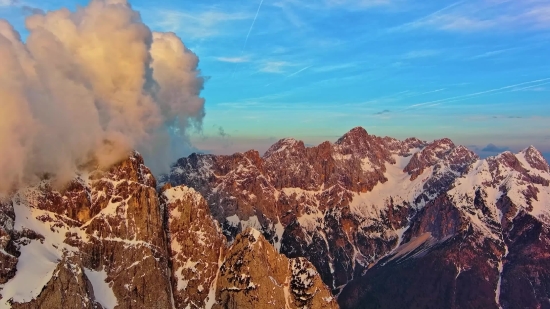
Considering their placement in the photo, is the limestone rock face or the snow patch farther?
the snow patch

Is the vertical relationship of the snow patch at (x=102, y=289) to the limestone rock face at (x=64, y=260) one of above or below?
below

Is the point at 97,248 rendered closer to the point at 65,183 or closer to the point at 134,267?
the point at 134,267

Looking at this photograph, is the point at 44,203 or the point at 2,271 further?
the point at 44,203

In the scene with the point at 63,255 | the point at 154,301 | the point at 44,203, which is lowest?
the point at 154,301

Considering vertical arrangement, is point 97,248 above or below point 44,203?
below

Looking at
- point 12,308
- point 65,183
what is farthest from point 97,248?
point 12,308

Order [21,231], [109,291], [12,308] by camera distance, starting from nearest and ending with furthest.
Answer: [12,308]
[21,231]
[109,291]

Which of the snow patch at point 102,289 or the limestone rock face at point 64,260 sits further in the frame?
the snow patch at point 102,289

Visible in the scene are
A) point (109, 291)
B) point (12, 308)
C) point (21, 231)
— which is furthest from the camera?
point (109, 291)

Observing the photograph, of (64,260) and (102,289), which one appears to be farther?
(102,289)

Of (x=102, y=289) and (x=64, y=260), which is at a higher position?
(x=64, y=260)
